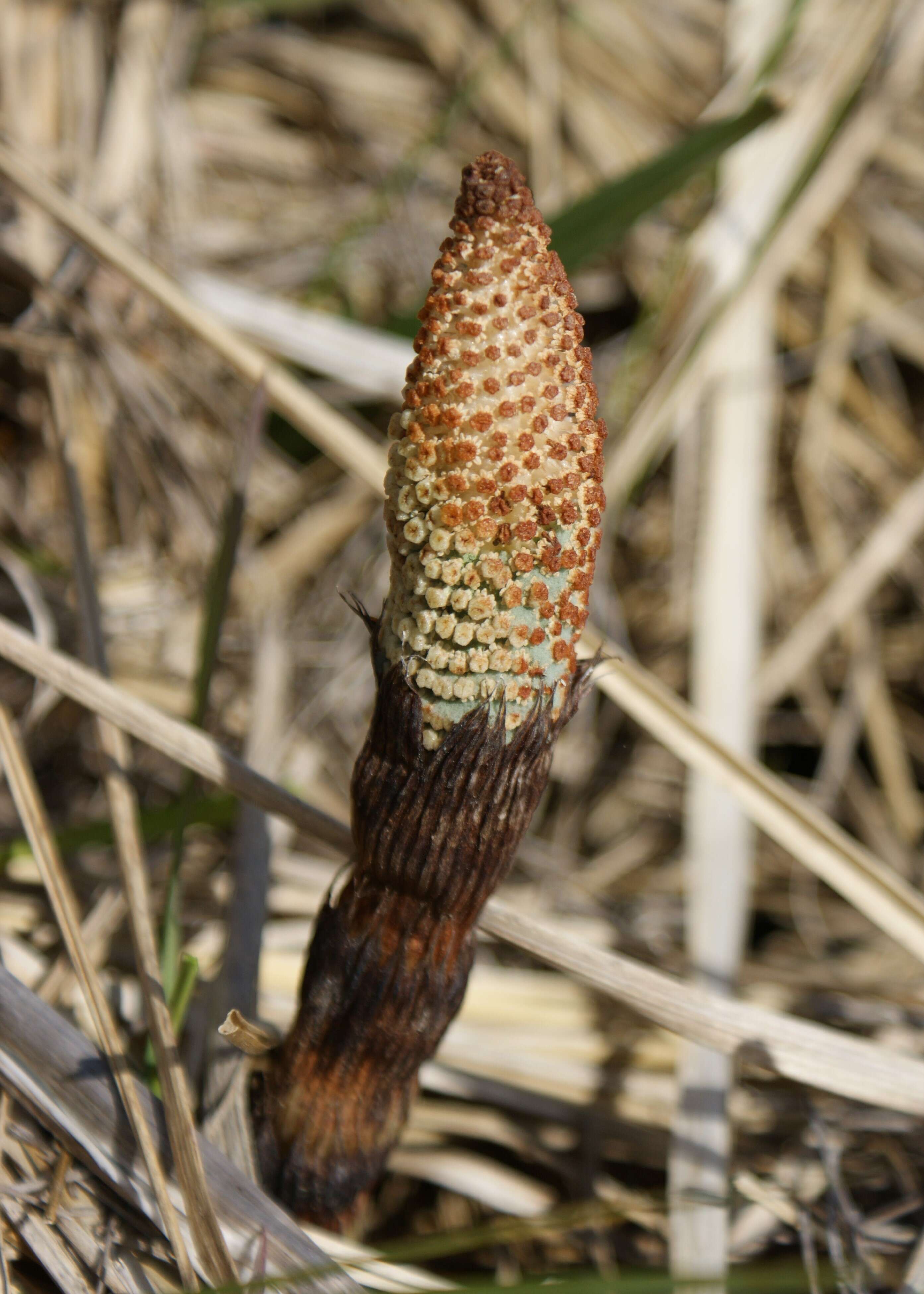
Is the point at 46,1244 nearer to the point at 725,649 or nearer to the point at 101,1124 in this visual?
the point at 101,1124

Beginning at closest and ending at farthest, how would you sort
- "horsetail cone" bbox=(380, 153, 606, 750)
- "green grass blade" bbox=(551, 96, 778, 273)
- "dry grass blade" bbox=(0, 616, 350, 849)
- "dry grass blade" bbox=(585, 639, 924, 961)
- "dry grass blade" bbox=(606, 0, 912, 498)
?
"horsetail cone" bbox=(380, 153, 606, 750)
"dry grass blade" bbox=(0, 616, 350, 849)
"dry grass blade" bbox=(585, 639, 924, 961)
"green grass blade" bbox=(551, 96, 778, 273)
"dry grass blade" bbox=(606, 0, 912, 498)

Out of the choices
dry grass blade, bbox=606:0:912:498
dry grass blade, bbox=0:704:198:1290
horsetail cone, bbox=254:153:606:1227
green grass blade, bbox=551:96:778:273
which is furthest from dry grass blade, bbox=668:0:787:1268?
dry grass blade, bbox=0:704:198:1290

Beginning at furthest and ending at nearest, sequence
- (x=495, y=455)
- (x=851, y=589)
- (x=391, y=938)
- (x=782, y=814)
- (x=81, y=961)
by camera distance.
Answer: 1. (x=851, y=589)
2. (x=782, y=814)
3. (x=81, y=961)
4. (x=391, y=938)
5. (x=495, y=455)

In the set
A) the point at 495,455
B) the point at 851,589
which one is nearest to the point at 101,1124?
the point at 495,455

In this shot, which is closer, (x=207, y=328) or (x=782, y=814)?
(x=782, y=814)

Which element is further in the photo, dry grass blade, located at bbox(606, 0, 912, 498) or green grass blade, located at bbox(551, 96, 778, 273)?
dry grass blade, located at bbox(606, 0, 912, 498)

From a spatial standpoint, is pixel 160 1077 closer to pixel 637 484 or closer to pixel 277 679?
pixel 277 679

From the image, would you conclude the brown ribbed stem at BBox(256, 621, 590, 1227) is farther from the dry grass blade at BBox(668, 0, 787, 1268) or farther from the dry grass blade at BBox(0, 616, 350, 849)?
the dry grass blade at BBox(668, 0, 787, 1268)

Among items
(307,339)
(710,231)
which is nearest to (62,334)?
(307,339)
